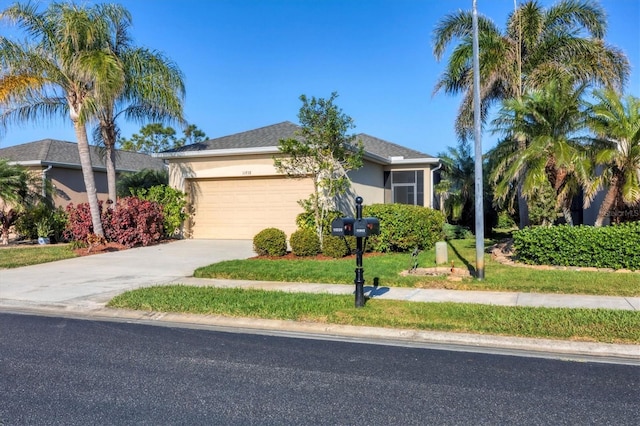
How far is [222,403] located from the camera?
14.9 feet

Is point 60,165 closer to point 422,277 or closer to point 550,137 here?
point 422,277

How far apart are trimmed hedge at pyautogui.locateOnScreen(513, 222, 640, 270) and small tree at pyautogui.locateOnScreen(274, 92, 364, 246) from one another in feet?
17.4

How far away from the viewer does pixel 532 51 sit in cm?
1792

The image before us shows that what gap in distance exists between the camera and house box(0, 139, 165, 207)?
878 inches

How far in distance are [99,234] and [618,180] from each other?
603 inches

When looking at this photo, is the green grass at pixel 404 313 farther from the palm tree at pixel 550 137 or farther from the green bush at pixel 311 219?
the green bush at pixel 311 219

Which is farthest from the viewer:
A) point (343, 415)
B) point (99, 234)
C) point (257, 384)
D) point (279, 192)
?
point (279, 192)

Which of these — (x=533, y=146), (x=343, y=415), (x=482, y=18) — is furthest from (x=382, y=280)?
(x=482, y=18)

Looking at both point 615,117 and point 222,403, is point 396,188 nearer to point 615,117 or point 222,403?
point 615,117

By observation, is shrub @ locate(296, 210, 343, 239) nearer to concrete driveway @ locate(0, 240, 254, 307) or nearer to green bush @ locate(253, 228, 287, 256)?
green bush @ locate(253, 228, 287, 256)

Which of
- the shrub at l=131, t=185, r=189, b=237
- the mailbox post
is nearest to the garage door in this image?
the shrub at l=131, t=185, r=189, b=237

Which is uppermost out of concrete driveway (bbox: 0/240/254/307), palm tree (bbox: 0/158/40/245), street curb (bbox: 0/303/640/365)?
palm tree (bbox: 0/158/40/245)

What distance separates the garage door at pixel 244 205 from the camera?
18.6 metres

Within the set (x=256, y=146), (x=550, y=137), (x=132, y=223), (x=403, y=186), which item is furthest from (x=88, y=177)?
(x=550, y=137)
